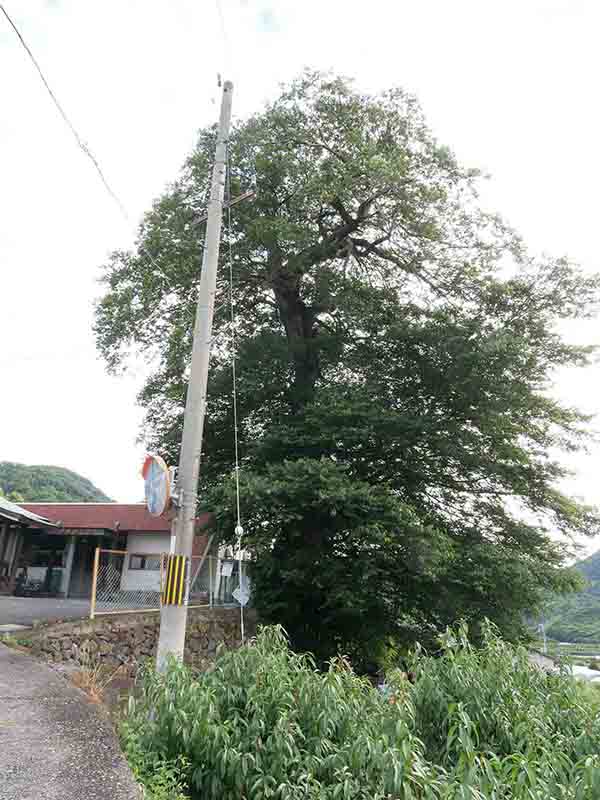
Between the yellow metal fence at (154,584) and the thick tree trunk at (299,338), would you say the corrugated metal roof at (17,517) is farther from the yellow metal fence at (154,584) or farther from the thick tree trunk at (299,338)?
the thick tree trunk at (299,338)

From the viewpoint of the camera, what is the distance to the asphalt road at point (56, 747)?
354 cm

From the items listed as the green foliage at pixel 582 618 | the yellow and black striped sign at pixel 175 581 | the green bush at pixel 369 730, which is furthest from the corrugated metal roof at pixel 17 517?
the green foliage at pixel 582 618

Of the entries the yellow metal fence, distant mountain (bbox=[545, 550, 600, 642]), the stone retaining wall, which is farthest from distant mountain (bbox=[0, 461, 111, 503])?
distant mountain (bbox=[545, 550, 600, 642])

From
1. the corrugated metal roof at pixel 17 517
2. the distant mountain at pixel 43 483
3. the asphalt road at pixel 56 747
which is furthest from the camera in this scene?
the distant mountain at pixel 43 483

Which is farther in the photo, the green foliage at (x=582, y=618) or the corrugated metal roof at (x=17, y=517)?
the green foliage at (x=582, y=618)

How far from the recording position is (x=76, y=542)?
73.4 ft

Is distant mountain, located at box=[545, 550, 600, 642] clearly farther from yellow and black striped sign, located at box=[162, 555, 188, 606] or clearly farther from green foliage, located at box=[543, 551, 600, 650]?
yellow and black striped sign, located at box=[162, 555, 188, 606]

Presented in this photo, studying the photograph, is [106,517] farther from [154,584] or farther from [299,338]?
[299,338]

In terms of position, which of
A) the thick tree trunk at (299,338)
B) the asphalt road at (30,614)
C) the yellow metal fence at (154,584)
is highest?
the thick tree trunk at (299,338)

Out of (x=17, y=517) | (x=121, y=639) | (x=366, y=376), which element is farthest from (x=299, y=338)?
(x=17, y=517)

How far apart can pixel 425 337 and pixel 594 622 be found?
60625mm

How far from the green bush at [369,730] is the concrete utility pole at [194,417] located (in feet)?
3.12

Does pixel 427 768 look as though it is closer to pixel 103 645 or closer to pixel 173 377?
pixel 103 645

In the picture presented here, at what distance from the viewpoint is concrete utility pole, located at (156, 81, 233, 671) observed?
6.29 meters
